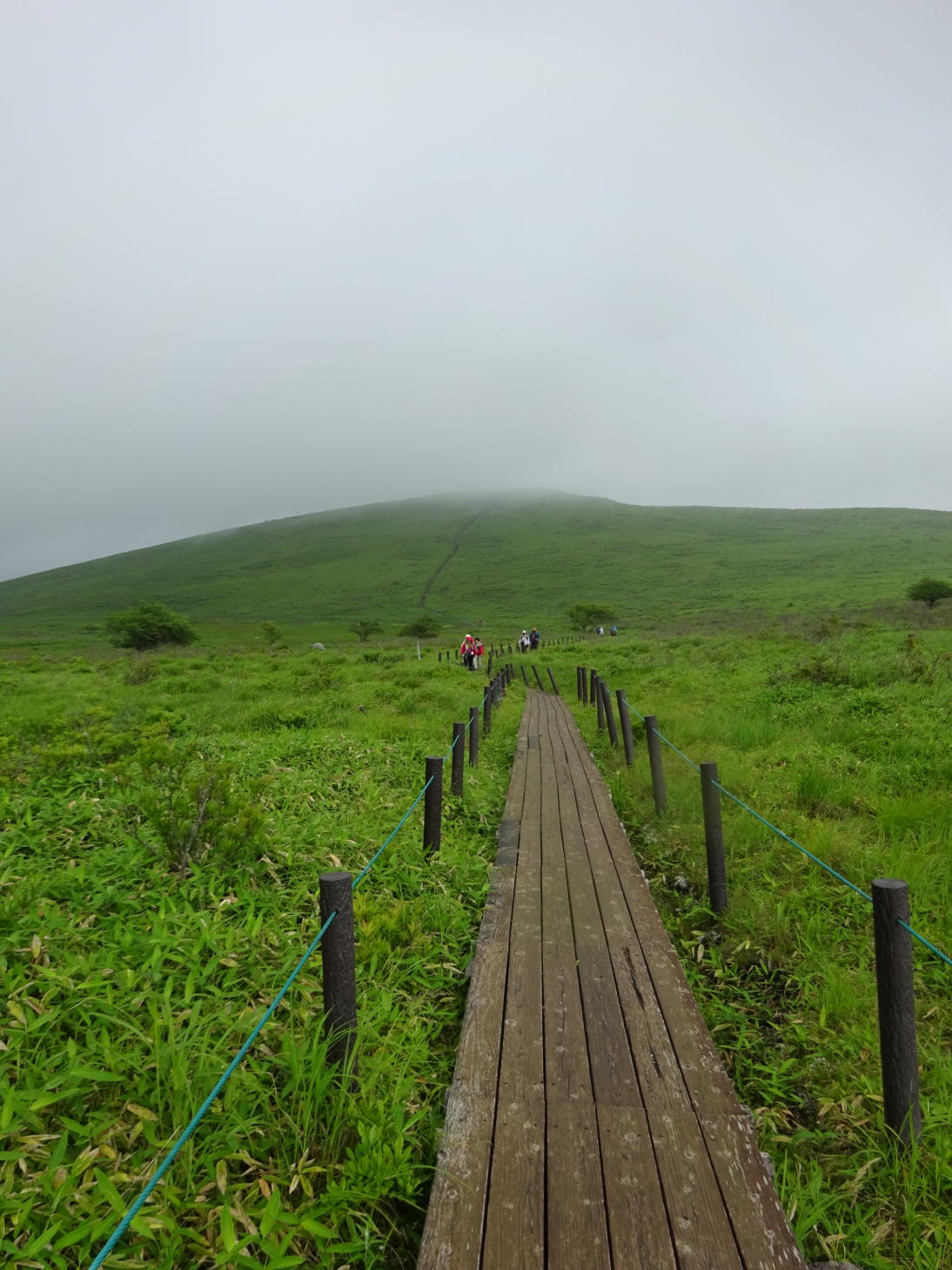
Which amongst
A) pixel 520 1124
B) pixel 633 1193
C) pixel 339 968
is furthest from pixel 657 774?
pixel 339 968

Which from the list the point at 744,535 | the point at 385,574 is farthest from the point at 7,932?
the point at 744,535

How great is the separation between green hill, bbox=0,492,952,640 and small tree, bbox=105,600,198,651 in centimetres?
3398

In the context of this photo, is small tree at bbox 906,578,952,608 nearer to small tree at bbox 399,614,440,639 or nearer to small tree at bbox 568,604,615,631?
small tree at bbox 568,604,615,631

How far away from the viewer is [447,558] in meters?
131

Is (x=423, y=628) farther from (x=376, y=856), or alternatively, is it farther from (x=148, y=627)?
(x=376, y=856)

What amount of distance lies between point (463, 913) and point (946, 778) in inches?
240

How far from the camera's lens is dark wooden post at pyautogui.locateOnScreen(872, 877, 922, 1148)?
111 inches

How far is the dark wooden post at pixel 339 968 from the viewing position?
289cm

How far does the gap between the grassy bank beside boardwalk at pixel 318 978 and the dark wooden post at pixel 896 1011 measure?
14 centimetres

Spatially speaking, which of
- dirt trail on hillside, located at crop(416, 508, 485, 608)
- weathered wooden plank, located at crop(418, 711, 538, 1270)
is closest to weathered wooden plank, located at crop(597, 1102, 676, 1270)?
weathered wooden plank, located at crop(418, 711, 538, 1270)

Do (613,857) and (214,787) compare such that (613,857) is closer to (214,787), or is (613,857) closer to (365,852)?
(365,852)

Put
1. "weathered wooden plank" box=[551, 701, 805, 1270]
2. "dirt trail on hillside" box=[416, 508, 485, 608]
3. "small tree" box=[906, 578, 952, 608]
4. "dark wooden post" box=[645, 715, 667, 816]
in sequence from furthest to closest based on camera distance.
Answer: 1. "dirt trail on hillside" box=[416, 508, 485, 608]
2. "small tree" box=[906, 578, 952, 608]
3. "dark wooden post" box=[645, 715, 667, 816]
4. "weathered wooden plank" box=[551, 701, 805, 1270]

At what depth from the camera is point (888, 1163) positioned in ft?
9.23

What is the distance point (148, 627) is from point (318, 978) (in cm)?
5044
